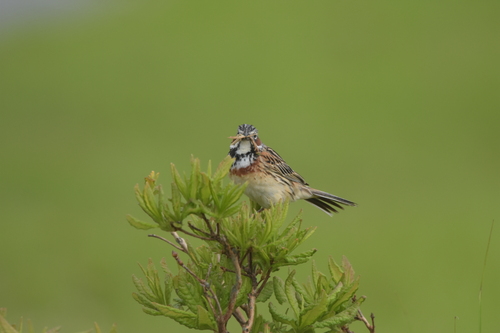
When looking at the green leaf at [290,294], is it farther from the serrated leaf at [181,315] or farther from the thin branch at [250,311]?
the serrated leaf at [181,315]

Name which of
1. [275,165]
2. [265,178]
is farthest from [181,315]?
[275,165]

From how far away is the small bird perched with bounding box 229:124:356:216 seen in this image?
5188mm

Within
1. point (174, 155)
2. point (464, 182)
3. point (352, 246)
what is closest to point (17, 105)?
point (174, 155)

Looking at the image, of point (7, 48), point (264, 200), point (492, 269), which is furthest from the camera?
point (7, 48)

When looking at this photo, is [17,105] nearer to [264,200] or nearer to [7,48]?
[7,48]

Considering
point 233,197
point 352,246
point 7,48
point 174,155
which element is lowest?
point 233,197

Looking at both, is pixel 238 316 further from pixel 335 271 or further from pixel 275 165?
pixel 275 165

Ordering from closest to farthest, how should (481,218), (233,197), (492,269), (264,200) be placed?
(233,197) < (264,200) < (492,269) < (481,218)

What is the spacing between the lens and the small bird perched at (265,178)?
5188 mm

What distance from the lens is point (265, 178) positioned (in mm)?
5379

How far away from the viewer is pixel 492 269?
1073cm

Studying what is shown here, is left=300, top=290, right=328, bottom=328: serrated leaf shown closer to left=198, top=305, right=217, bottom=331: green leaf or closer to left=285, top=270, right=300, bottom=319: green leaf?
left=285, top=270, right=300, bottom=319: green leaf

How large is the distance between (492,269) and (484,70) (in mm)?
5705

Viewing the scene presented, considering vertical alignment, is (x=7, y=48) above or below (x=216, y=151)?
above
